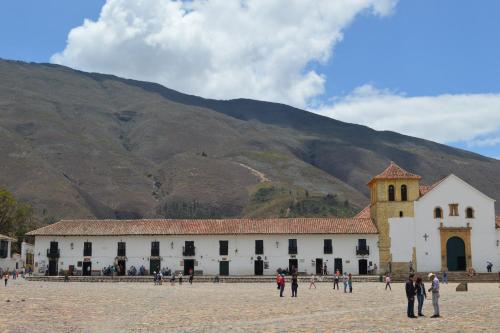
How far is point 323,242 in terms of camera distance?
4853 cm

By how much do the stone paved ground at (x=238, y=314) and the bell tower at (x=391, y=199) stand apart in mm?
22153

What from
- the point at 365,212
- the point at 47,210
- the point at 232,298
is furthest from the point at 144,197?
the point at 232,298

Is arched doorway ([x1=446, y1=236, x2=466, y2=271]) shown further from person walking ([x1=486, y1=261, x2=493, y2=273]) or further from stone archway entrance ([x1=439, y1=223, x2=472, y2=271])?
person walking ([x1=486, y1=261, x2=493, y2=273])

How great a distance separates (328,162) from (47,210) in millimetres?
96641

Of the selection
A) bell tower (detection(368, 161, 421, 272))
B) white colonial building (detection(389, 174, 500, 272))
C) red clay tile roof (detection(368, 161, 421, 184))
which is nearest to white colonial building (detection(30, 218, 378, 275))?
bell tower (detection(368, 161, 421, 272))

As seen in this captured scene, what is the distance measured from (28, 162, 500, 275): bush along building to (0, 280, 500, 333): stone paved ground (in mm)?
22062

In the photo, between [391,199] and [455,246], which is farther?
[391,199]

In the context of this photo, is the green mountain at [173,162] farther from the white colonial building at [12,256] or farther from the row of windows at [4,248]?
the row of windows at [4,248]

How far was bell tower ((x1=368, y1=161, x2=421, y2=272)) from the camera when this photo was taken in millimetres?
48250

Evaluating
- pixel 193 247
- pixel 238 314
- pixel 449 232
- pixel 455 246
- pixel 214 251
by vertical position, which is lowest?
pixel 238 314

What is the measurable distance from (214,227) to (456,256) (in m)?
18.6

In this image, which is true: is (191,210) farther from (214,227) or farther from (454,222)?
(454,222)

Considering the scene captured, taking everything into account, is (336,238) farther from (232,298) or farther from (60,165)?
(60,165)

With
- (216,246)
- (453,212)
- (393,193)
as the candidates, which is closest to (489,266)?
Result: (453,212)
